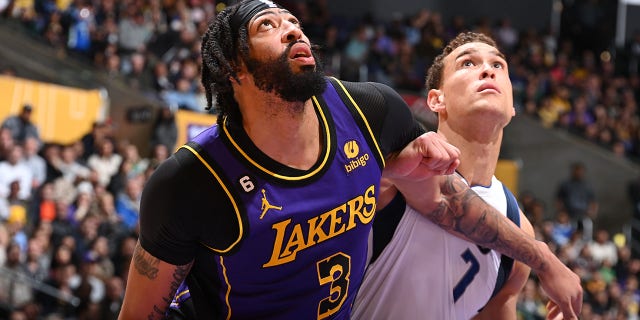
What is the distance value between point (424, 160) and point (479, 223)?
53 centimetres

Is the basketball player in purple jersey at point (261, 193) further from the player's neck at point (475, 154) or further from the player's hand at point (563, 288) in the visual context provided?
the player's hand at point (563, 288)

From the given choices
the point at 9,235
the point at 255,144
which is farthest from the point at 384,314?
the point at 9,235

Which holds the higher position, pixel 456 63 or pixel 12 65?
pixel 456 63

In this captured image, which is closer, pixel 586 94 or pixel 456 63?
pixel 456 63

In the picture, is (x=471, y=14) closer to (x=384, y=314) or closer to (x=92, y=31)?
(x=92, y=31)

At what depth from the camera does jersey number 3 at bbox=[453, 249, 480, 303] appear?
4477mm

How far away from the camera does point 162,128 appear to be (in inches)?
517

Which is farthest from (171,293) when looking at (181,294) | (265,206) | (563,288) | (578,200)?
(578,200)

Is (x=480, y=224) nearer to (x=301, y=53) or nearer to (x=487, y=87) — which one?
(x=487, y=87)

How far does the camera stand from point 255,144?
12.0ft

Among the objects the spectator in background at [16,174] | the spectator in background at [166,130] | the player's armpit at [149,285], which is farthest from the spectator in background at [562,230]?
the player's armpit at [149,285]

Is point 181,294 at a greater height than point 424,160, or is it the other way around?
point 424,160

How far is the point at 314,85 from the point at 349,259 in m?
0.71

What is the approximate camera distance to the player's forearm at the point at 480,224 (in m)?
4.32
